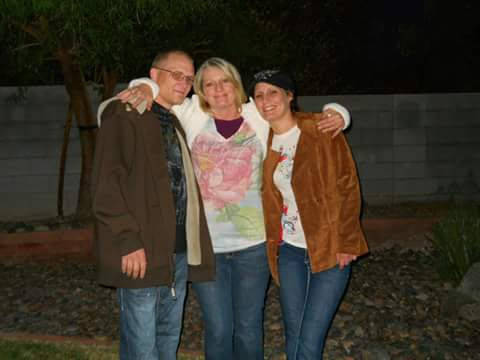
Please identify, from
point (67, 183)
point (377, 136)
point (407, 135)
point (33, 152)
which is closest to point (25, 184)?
point (33, 152)

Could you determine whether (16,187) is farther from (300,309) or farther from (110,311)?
(300,309)

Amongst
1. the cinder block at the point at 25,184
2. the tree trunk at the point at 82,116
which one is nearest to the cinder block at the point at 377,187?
the tree trunk at the point at 82,116

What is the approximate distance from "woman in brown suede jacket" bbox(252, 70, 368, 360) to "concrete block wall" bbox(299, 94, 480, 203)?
5.81 metres

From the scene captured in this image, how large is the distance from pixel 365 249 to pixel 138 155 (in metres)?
1.36

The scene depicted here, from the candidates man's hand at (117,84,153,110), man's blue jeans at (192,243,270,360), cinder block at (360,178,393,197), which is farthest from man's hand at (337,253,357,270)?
cinder block at (360,178,393,197)

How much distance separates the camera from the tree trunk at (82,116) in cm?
759

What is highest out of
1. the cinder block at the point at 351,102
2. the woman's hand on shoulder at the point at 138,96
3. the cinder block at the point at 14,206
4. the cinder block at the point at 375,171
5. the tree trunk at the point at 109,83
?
the tree trunk at the point at 109,83

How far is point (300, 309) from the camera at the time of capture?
127 inches

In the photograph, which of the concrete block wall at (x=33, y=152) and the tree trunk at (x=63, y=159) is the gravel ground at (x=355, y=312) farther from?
the concrete block wall at (x=33, y=152)

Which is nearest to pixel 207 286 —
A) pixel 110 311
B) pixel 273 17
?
pixel 110 311

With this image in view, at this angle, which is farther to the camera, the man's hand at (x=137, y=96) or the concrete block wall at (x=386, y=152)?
the concrete block wall at (x=386, y=152)

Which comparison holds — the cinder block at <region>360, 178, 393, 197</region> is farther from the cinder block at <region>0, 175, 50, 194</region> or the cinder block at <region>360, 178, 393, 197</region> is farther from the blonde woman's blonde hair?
the blonde woman's blonde hair

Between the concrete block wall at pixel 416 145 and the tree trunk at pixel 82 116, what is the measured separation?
3884mm

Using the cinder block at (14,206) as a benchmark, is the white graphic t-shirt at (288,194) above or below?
above
